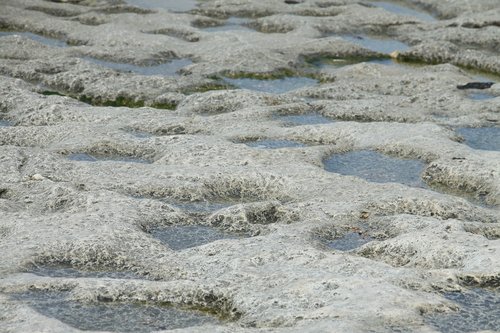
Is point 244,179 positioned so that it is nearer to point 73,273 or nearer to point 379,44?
point 73,273

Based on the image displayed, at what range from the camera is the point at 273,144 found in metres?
23.8

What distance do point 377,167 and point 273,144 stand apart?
3162 millimetres

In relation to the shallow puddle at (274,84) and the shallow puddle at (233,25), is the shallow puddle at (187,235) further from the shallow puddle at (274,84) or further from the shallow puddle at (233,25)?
the shallow puddle at (233,25)

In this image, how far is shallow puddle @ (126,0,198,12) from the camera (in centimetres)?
4438

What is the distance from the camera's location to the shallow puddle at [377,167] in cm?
2139

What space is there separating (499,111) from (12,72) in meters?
17.2

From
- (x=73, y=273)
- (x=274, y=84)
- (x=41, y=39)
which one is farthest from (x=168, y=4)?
(x=73, y=273)

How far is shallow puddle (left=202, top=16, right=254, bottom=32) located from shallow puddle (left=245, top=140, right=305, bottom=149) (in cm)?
1803

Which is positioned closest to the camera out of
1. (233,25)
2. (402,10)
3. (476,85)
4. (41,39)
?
(476,85)

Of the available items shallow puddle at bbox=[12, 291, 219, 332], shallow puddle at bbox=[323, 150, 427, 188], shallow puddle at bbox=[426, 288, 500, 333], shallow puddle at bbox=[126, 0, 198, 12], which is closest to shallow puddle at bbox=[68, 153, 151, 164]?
shallow puddle at bbox=[323, 150, 427, 188]

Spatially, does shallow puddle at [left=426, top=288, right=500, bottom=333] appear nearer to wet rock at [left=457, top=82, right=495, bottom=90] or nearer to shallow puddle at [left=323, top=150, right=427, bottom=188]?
A: shallow puddle at [left=323, top=150, right=427, bottom=188]

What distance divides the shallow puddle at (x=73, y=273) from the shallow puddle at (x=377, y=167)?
26.1ft

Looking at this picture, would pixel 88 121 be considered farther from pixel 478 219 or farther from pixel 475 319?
pixel 475 319

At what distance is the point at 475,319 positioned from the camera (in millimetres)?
13531
